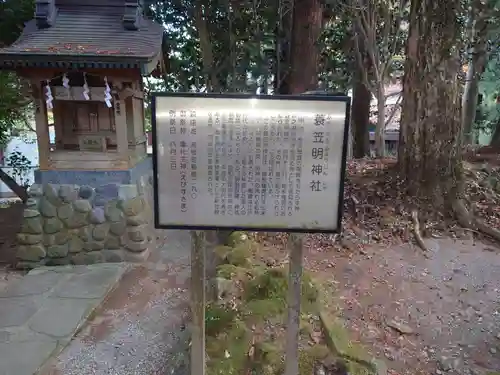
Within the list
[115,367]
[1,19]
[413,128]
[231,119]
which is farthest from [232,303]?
[1,19]

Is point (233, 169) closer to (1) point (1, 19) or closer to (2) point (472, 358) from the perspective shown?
(2) point (472, 358)

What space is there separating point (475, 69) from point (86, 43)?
28.0 feet

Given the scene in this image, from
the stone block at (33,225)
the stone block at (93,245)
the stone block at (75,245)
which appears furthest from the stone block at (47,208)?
the stone block at (93,245)

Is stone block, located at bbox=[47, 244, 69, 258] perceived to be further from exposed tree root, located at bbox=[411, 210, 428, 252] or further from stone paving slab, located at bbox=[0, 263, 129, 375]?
exposed tree root, located at bbox=[411, 210, 428, 252]

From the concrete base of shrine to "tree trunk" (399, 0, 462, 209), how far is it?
3.77 metres

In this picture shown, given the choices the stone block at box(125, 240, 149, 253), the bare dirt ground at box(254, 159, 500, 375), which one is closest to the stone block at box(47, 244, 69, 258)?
the stone block at box(125, 240, 149, 253)

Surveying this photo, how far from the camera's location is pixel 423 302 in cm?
414

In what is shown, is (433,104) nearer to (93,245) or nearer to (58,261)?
(93,245)

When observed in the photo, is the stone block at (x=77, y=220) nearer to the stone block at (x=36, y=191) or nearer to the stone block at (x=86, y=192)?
the stone block at (x=86, y=192)

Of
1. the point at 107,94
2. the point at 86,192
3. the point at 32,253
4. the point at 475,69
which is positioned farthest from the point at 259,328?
the point at 475,69

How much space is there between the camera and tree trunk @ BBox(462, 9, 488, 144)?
26.2 feet

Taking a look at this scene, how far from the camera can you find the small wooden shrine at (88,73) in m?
4.65

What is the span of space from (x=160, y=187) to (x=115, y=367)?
1.68m

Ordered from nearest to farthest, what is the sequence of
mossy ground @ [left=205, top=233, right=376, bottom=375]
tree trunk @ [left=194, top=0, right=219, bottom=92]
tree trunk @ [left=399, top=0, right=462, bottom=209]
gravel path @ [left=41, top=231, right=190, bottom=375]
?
1. mossy ground @ [left=205, top=233, right=376, bottom=375]
2. gravel path @ [left=41, top=231, right=190, bottom=375]
3. tree trunk @ [left=399, top=0, right=462, bottom=209]
4. tree trunk @ [left=194, top=0, right=219, bottom=92]
